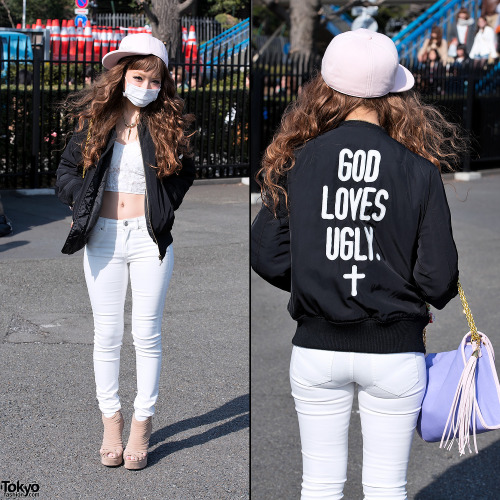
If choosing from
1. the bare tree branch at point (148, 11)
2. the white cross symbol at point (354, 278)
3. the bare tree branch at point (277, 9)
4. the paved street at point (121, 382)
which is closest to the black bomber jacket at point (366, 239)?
the white cross symbol at point (354, 278)

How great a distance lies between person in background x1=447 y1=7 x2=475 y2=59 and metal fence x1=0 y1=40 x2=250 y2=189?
7.55 m

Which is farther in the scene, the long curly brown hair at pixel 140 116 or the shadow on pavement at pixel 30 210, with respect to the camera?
the shadow on pavement at pixel 30 210

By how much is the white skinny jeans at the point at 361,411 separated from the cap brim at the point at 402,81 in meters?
0.74

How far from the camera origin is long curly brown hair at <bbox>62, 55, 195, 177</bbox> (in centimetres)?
348

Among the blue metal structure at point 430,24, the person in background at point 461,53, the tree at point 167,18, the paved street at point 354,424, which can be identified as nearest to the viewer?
the paved street at point 354,424

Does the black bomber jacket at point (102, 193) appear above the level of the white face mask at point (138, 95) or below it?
below

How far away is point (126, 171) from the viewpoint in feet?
11.5

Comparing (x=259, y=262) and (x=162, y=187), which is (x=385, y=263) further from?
(x=162, y=187)

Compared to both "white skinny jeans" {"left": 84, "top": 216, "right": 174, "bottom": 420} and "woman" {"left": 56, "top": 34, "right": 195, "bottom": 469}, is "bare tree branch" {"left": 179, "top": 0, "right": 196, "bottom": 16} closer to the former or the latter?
"woman" {"left": 56, "top": 34, "right": 195, "bottom": 469}

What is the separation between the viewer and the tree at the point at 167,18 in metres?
16.5

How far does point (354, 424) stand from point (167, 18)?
44.8 ft

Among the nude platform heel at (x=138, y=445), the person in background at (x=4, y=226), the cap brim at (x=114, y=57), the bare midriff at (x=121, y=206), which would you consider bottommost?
the nude platform heel at (x=138, y=445)

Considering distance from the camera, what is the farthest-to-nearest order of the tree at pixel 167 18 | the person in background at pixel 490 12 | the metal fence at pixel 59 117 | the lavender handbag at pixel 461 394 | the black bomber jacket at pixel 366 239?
the person in background at pixel 490 12
the tree at pixel 167 18
the metal fence at pixel 59 117
the lavender handbag at pixel 461 394
the black bomber jacket at pixel 366 239

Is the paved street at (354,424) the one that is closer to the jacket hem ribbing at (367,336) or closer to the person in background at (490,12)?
the jacket hem ribbing at (367,336)
